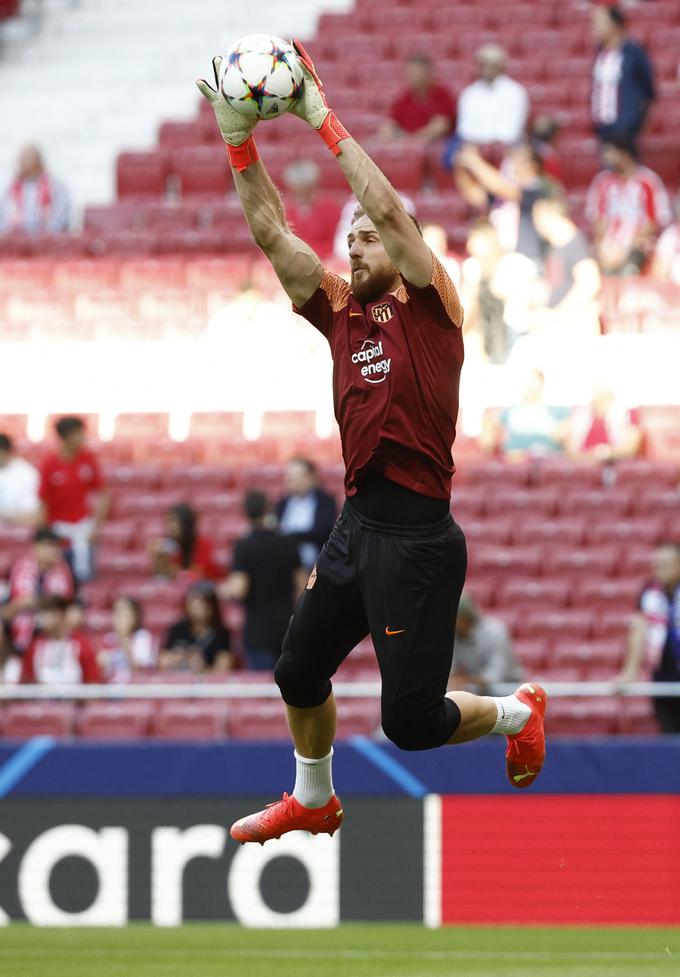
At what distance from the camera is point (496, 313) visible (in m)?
14.1

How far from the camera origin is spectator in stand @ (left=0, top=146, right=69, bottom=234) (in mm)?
16672

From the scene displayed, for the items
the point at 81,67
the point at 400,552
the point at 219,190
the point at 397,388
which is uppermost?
the point at 81,67

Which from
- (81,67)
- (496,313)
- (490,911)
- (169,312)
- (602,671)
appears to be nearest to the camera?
(490,911)

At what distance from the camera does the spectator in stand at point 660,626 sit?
10.9m

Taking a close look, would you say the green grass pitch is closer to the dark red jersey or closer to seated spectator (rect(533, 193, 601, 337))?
the dark red jersey

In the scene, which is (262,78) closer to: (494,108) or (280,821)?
(280,821)

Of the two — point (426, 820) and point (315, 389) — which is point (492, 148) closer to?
point (315, 389)

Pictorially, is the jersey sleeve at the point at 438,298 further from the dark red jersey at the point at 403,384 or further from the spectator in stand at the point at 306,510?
the spectator in stand at the point at 306,510

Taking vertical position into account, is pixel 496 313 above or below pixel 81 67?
below

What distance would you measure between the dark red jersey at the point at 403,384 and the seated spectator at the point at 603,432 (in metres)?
7.33

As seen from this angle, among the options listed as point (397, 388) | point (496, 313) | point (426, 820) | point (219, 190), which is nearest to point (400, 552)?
point (397, 388)

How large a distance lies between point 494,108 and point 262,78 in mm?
10140

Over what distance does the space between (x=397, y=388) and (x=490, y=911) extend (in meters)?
4.31

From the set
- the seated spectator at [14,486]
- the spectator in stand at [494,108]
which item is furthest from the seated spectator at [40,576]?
the spectator in stand at [494,108]
